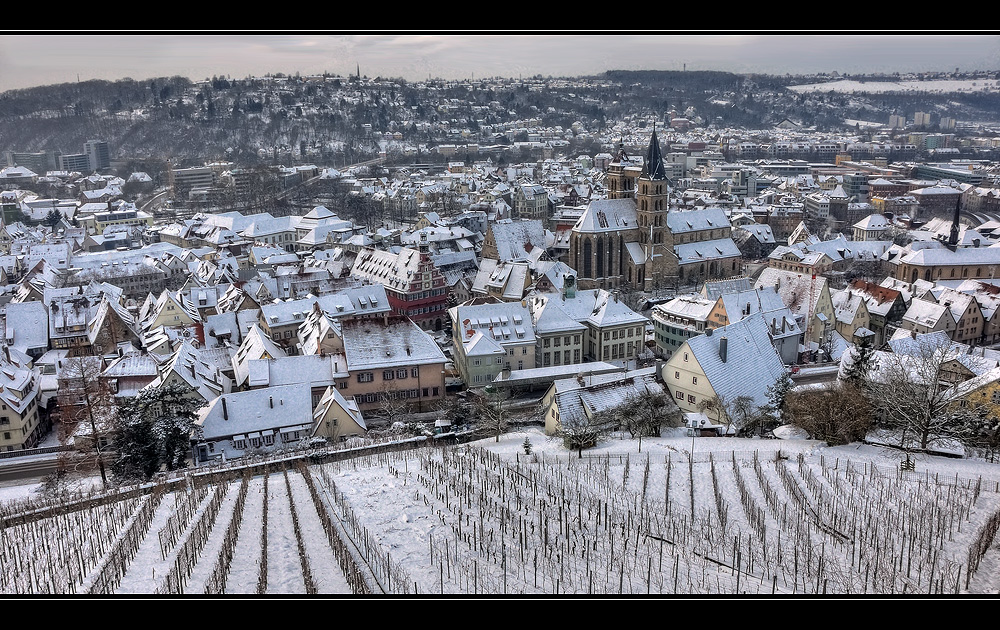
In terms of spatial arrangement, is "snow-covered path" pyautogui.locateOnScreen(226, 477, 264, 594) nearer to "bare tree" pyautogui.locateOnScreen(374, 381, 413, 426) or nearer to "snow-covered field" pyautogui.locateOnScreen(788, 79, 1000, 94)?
"bare tree" pyautogui.locateOnScreen(374, 381, 413, 426)

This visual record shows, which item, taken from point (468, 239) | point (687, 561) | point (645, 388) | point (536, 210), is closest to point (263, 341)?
point (645, 388)

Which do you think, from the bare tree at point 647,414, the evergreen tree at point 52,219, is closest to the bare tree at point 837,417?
the bare tree at point 647,414

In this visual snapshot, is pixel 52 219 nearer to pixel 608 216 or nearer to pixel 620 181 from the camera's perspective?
pixel 620 181

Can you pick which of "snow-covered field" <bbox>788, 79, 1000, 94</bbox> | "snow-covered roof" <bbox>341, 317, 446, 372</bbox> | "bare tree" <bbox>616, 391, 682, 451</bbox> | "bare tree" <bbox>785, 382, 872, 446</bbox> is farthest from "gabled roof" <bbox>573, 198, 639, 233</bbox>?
"snow-covered field" <bbox>788, 79, 1000, 94</bbox>

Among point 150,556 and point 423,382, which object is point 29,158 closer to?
point 423,382

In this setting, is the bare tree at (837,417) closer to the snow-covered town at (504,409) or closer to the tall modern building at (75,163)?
the snow-covered town at (504,409)
